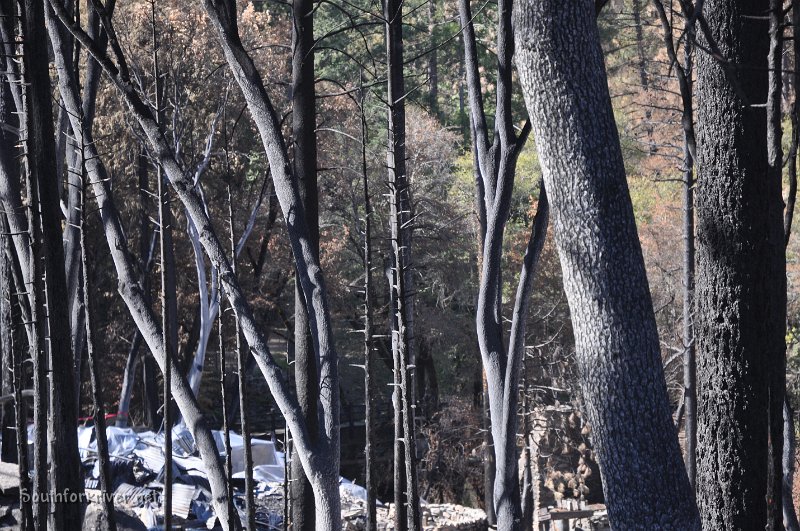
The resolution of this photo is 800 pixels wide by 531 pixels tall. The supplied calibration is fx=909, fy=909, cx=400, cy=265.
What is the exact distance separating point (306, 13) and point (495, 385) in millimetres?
3518

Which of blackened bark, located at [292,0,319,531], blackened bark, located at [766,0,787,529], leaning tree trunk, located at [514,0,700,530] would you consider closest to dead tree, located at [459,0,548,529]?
blackened bark, located at [292,0,319,531]

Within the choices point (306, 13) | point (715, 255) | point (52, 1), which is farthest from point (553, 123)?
point (52, 1)

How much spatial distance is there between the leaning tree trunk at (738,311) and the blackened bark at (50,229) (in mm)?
4325

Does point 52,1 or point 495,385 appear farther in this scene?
point 495,385

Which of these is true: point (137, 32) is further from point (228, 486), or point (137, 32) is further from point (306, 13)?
point (228, 486)

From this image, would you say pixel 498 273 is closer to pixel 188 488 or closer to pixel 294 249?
pixel 294 249

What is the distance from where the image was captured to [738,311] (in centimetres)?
542

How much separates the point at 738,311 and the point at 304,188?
3896mm

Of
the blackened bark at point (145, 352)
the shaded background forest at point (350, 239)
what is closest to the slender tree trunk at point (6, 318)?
the blackened bark at point (145, 352)

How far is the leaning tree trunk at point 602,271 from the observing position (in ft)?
15.3

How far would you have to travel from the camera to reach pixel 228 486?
7.36m

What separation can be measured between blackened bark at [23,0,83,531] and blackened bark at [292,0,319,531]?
1850 mm

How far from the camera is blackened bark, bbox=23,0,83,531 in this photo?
637 cm

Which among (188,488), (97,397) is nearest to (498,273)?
(97,397)
